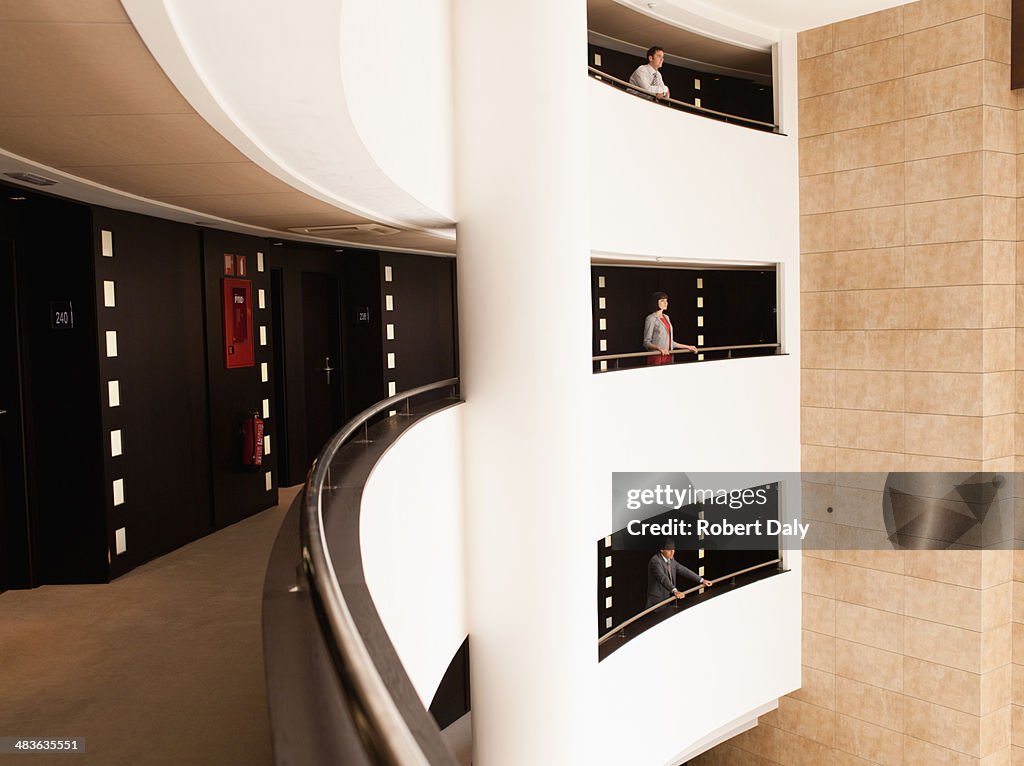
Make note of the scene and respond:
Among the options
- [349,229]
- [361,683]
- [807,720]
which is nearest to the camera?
[361,683]

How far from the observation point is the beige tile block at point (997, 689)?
9.78m

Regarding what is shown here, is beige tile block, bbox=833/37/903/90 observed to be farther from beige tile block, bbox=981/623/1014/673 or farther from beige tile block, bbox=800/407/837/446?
beige tile block, bbox=981/623/1014/673

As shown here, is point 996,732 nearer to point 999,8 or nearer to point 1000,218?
point 1000,218

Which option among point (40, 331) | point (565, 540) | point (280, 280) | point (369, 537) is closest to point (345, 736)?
point (369, 537)

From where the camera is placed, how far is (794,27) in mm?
10688

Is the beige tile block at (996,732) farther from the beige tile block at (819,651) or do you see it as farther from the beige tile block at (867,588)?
the beige tile block at (819,651)

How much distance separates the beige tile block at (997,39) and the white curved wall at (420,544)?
710 centimetres

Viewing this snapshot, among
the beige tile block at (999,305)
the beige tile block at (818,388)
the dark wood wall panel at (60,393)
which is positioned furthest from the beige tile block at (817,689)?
the dark wood wall panel at (60,393)

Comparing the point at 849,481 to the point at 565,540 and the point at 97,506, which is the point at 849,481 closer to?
the point at 565,540

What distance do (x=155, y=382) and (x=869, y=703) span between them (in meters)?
8.79

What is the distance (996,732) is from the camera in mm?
9938

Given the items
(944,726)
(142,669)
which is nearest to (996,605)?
(944,726)

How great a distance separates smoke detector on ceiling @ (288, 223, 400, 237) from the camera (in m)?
8.08

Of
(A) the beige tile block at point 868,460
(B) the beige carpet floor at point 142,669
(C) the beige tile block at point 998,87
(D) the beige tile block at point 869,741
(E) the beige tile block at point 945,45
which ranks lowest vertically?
(D) the beige tile block at point 869,741
